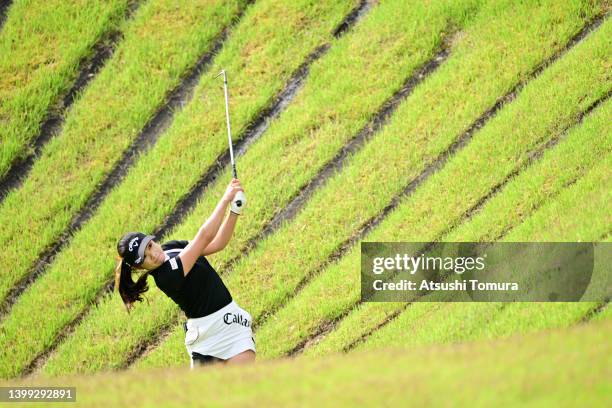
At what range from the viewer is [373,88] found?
19203 millimetres

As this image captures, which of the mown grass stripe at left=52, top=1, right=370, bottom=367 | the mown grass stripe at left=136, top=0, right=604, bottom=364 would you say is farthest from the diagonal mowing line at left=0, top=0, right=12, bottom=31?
the mown grass stripe at left=136, top=0, right=604, bottom=364

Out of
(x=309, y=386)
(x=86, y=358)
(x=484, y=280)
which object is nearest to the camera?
(x=309, y=386)

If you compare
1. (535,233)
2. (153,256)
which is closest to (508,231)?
(535,233)

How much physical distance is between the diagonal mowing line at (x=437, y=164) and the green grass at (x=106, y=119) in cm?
540

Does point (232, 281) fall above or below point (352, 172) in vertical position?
below

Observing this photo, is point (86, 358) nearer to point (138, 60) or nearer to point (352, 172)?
point (352, 172)

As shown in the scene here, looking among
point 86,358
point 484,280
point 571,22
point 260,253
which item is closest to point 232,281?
point 260,253

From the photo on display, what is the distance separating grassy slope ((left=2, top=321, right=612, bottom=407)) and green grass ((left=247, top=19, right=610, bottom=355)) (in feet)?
13.8

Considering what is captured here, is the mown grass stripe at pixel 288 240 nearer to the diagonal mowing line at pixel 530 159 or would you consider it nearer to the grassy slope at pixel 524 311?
the diagonal mowing line at pixel 530 159

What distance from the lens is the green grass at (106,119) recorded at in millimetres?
18844

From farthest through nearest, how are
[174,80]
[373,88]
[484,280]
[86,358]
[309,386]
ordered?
[174,80]
[373,88]
[86,358]
[484,280]
[309,386]

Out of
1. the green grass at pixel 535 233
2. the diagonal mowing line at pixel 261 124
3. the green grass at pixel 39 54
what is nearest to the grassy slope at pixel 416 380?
the green grass at pixel 535 233

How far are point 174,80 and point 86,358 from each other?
6598 mm

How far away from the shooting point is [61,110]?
2064cm
